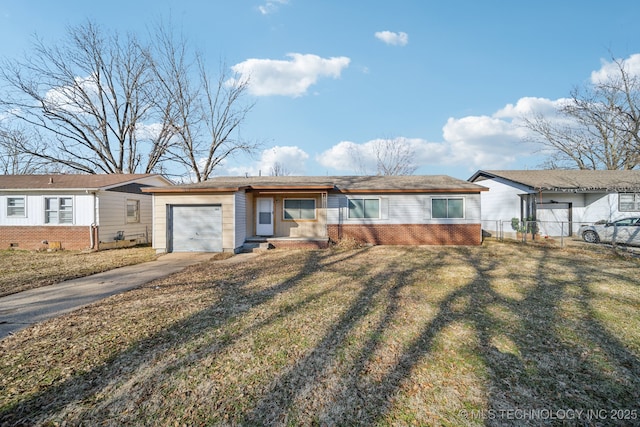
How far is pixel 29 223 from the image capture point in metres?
13.6

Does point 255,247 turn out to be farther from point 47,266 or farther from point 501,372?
point 501,372

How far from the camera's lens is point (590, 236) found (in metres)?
13.1

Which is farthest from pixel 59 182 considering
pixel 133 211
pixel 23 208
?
pixel 133 211

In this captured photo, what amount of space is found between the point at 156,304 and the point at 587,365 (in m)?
6.47

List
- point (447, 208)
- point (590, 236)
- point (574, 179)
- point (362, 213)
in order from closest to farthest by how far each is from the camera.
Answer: point (590, 236) → point (447, 208) → point (362, 213) → point (574, 179)

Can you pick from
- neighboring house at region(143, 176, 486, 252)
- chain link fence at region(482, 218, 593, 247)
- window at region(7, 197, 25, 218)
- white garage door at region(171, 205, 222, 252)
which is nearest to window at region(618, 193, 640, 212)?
chain link fence at region(482, 218, 593, 247)

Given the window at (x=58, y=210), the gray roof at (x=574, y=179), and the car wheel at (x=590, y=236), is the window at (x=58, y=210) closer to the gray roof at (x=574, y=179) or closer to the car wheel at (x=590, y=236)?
the gray roof at (x=574, y=179)

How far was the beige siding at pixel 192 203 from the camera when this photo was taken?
11406 millimetres

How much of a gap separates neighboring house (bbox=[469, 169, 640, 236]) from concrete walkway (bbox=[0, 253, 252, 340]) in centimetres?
1684

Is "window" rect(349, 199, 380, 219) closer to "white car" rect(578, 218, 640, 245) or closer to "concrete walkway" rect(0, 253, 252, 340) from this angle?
"concrete walkway" rect(0, 253, 252, 340)

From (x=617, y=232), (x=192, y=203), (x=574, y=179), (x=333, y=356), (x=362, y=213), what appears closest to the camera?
(x=333, y=356)

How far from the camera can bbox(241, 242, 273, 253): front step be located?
39.5ft

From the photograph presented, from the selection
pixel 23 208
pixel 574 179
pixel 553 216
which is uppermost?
pixel 574 179

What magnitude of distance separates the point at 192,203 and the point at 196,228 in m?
1.03
